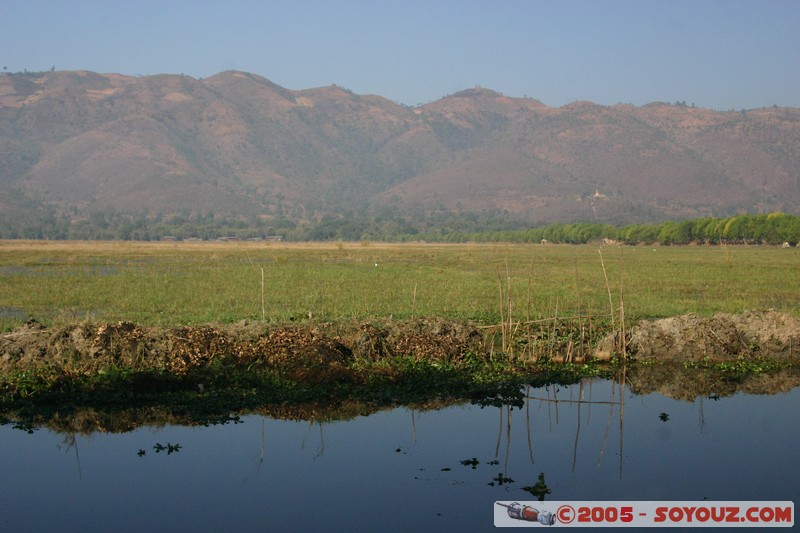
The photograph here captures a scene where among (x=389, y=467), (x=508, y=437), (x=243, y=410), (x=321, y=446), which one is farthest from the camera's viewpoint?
(x=243, y=410)

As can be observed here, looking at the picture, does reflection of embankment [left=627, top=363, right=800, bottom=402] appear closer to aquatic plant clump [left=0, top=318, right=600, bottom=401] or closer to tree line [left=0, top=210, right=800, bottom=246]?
aquatic plant clump [left=0, top=318, right=600, bottom=401]

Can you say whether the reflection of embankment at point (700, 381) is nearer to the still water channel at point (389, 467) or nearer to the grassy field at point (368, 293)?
the still water channel at point (389, 467)

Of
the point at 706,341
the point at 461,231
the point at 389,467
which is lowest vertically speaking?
the point at 389,467

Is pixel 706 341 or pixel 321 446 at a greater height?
pixel 706 341

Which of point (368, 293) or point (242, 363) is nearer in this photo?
point (242, 363)

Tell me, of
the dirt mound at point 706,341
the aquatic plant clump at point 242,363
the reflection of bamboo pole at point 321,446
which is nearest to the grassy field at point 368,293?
the dirt mound at point 706,341

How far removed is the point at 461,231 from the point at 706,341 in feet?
526

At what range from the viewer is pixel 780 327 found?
16422 millimetres

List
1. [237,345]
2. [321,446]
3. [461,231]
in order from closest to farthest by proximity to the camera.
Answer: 1. [321,446]
2. [237,345]
3. [461,231]

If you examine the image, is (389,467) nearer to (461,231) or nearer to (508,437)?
(508,437)

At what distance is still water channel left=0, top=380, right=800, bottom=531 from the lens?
8.36 meters

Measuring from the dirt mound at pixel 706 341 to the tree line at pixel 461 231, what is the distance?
71921mm

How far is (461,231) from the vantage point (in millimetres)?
175750

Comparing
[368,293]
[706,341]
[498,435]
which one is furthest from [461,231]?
[498,435]
